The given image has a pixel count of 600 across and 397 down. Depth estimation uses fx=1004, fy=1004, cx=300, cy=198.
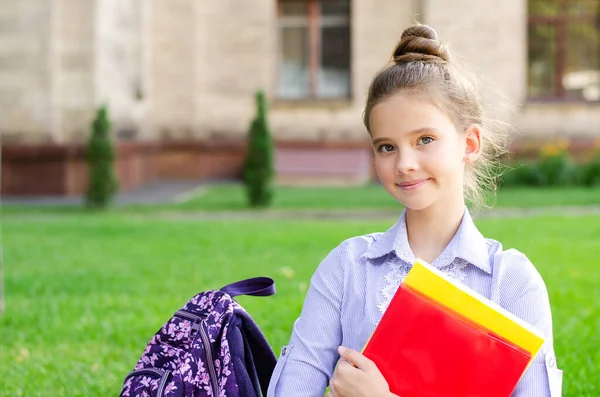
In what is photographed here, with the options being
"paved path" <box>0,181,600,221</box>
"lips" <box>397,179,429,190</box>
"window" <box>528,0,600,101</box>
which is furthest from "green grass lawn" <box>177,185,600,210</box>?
"lips" <box>397,179,429,190</box>

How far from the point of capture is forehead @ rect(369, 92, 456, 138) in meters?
2.44

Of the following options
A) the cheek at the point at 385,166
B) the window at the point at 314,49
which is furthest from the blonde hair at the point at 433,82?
the window at the point at 314,49

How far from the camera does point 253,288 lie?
9.89ft

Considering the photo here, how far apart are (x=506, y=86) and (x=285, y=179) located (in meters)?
4.60

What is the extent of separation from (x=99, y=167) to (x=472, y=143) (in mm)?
11240

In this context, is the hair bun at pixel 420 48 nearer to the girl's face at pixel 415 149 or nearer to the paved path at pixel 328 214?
the girl's face at pixel 415 149

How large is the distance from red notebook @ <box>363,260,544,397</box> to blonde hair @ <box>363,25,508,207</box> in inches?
20.5

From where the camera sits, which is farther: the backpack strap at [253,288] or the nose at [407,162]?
the backpack strap at [253,288]

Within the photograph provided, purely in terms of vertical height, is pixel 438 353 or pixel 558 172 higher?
pixel 438 353

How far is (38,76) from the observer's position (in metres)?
15.1

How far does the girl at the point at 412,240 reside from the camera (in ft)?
8.03

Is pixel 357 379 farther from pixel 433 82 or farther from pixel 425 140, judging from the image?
pixel 433 82

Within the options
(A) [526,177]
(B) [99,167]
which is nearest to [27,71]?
(B) [99,167]

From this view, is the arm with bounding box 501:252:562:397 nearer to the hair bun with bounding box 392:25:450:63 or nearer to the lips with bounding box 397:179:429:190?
the lips with bounding box 397:179:429:190
